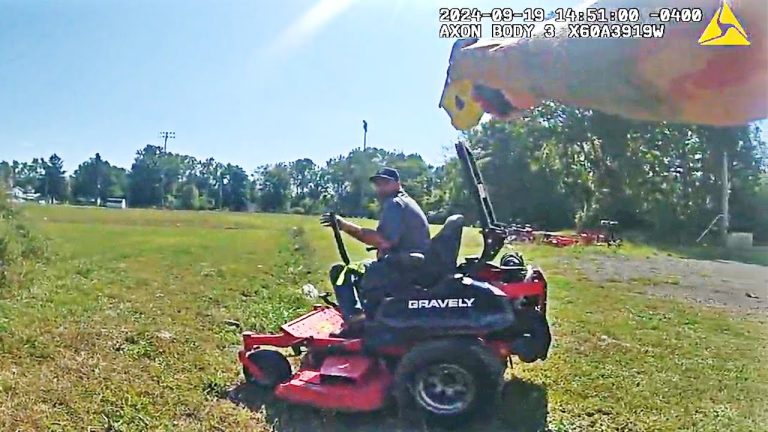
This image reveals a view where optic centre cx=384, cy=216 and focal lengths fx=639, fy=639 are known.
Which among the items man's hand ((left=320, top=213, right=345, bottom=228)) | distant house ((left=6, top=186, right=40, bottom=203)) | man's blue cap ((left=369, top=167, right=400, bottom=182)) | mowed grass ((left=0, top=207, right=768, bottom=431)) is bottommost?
mowed grass ((left=0, top=207, right=768, bottom=431))

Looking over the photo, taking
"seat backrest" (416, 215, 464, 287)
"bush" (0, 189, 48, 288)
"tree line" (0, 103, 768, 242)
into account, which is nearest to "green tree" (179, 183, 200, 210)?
"tree line" (0, 103, 768, 242)

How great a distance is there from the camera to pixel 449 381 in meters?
1.73

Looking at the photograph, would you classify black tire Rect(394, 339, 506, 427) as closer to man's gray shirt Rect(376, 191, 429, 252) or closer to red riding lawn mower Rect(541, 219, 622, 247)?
man's gray shirt Rect(376, 191, 429, 252)

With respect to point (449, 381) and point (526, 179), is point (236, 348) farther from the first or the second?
point (526, 179)

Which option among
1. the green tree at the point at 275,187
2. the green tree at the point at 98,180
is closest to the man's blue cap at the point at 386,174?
the green tree at the point at 275,187

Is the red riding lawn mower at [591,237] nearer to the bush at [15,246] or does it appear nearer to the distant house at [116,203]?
the distant house at [116,203]

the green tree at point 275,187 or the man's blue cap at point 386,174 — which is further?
the green tree at point 275,187

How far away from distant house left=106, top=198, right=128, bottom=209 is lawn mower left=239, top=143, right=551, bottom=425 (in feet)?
4.19

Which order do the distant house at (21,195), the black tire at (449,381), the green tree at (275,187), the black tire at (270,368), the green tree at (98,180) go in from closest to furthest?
1. the black tire at (449,381)
2. the black tire at (270,368)
3. the green tree at (275,187)
4. the green tree at (98,180)
5. the distant house at (21,195)

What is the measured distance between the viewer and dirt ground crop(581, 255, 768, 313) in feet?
8.23

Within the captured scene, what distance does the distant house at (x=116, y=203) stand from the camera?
2715mm

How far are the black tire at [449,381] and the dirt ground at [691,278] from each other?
999 millimetres

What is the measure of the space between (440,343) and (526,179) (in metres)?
0.68

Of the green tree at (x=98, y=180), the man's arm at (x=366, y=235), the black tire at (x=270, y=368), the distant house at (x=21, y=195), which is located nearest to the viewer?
the man's arm at (x=366, y=235)
